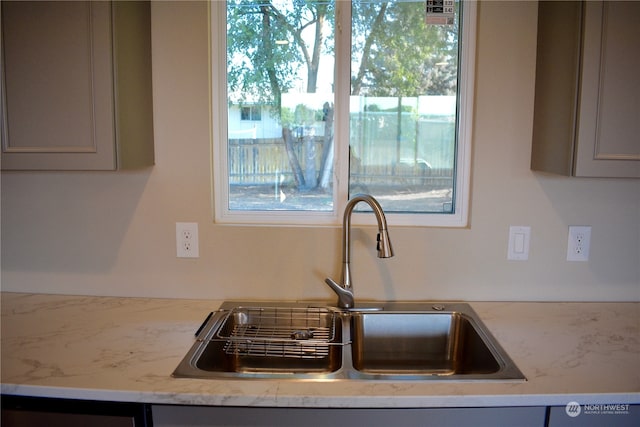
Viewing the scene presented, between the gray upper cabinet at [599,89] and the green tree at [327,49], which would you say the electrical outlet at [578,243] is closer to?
the gray upper cabinet at [599,89]

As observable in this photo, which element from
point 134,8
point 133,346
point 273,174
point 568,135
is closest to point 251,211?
point 273,174

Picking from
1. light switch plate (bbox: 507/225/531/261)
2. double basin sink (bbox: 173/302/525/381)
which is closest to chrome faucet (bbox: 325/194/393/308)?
double basin sink (bbox: 173/302/525/381)

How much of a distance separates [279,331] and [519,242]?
35.0 inches

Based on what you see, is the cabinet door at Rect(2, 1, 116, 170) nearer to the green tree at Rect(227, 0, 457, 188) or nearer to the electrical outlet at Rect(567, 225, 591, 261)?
the green tree at Rect(227, 0, 457, 188)

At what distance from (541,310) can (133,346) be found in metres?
1.31

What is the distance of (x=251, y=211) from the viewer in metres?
1.77

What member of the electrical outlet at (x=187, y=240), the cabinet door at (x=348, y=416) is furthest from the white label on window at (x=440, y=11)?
the cabinet door at (x=348, y=416)

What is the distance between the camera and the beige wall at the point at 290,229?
165 centimetres

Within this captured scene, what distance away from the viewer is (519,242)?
1.70 meters

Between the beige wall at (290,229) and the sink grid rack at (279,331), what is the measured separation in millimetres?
115

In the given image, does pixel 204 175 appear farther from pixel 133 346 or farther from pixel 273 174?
pixel 133 346

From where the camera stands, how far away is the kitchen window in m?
1.69

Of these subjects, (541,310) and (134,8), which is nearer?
(134,8)

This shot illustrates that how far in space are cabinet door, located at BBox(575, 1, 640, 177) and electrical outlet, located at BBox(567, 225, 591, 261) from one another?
33cm
